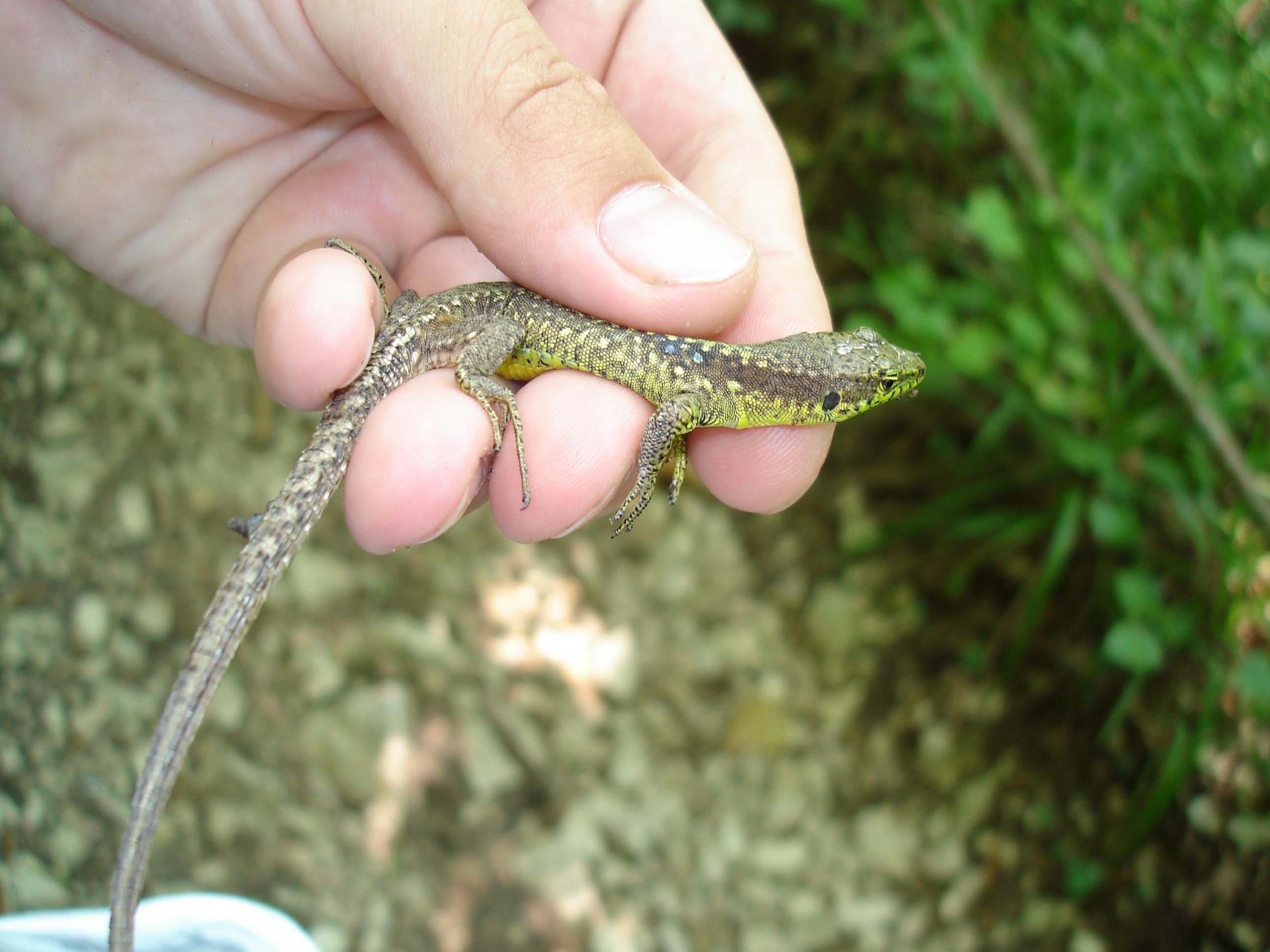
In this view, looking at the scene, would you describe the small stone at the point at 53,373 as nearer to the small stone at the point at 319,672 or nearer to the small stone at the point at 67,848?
the small stone at the point at 319,672

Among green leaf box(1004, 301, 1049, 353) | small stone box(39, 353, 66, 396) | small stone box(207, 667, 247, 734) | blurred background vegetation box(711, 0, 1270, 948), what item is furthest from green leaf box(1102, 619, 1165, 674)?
small stone box(39, 353, 66, 396)

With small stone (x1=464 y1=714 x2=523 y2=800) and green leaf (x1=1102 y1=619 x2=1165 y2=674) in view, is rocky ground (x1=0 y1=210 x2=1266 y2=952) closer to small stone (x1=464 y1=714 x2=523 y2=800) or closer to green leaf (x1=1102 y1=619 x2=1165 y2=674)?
small stone (x1=464 y1=714 x2=523 y2=800)

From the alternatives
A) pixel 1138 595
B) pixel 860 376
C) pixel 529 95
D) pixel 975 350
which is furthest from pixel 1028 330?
pixel 529 95

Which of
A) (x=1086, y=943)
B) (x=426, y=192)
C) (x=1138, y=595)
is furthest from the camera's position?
(x=1086, y=943)

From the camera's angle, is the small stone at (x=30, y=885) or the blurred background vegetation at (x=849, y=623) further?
the blurred background vegetation at (x=849, y=623)

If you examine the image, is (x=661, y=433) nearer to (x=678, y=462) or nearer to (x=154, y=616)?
(x=678, y=462)

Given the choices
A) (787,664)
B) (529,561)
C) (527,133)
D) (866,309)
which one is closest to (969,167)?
(866,309)

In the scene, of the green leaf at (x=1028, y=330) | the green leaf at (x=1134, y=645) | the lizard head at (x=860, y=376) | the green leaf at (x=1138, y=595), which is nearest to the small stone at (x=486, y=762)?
the lizard head at (x=860, y=376)
